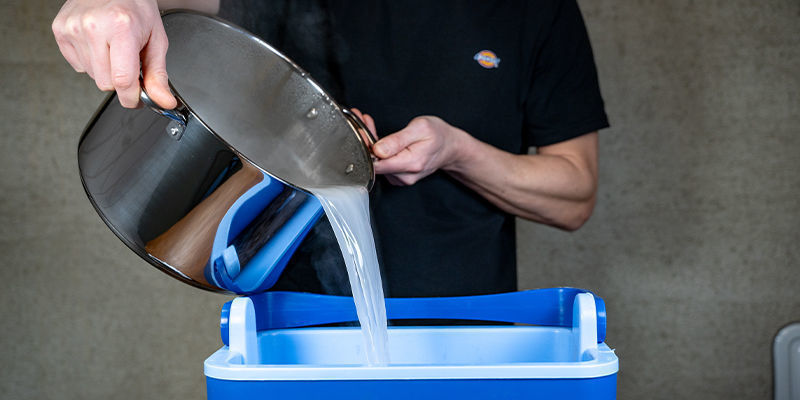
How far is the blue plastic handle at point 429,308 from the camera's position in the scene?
646mm

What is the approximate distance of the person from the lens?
0.91m

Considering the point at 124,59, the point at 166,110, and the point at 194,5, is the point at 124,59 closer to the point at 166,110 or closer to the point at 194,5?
the point at 166,110

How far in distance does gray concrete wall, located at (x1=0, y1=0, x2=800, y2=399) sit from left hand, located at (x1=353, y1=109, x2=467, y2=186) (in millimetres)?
802

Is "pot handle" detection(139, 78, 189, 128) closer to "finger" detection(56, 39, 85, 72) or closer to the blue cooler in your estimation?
"finger" detection(56, 39, 85, 72)

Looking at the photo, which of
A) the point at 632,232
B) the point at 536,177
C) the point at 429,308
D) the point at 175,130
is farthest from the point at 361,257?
the point at 632,232

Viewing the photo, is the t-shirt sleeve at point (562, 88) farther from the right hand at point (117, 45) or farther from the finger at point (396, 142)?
the right hand at point (117, 45)

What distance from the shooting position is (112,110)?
0.58 metres

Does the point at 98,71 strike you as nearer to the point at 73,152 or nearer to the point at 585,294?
the point at 585,294

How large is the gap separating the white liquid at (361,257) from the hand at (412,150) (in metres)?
0.06

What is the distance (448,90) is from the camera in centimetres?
93

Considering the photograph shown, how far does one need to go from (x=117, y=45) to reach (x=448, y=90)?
527 mm

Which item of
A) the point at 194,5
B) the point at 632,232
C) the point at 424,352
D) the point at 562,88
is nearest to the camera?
the point at 424,352

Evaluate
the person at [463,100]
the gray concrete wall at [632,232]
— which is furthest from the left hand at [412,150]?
the gray concrete wall at [632,232]

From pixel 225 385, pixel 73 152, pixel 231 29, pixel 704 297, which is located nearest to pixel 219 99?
pixel 231 29
